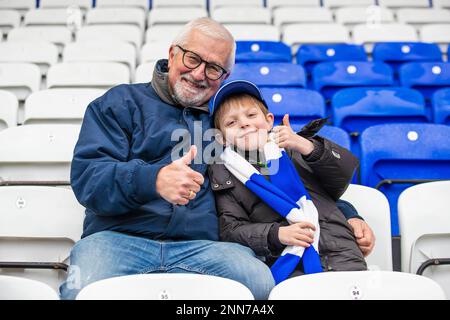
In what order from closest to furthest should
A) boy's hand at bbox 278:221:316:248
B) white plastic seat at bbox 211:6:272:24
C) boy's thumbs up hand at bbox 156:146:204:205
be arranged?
boy's thumbs up hand at bbox 156:146:204:205 → boy's hand at bbox 278:221:316:248 → white plastic seat at bbox 211:6:272:24

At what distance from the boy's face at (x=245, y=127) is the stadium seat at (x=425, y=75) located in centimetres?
162

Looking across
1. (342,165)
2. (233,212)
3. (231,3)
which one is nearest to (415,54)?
(231,3)

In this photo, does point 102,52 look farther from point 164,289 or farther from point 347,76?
point 164,289

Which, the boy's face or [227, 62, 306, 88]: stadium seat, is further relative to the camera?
[227, 62, 306, 88]: stadium seat

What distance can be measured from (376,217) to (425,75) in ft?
5.05

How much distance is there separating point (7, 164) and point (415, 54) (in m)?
2.50

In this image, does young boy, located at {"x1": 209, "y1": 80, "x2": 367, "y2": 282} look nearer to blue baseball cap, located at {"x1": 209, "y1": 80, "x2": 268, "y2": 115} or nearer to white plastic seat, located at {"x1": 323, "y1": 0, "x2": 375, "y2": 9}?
blue baseball cap, located at {"x1": 209, "y1": 80, "x2": 268, "y2": 115}

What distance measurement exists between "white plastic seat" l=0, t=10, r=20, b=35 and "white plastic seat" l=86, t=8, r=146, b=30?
53 centimetres

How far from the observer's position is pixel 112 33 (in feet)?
11.4

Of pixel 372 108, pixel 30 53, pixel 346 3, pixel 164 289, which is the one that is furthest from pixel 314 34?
pixel 164 289

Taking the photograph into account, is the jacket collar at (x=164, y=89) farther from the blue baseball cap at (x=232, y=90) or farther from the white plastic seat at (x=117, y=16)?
the white plastic seat at (x=117, y=16)

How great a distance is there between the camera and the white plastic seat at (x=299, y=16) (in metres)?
3.88

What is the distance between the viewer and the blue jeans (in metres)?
1.27

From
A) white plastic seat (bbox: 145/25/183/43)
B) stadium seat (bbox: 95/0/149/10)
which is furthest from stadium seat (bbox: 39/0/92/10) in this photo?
white plastic seat (bbox: 145/25/183/43)
